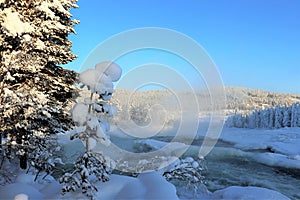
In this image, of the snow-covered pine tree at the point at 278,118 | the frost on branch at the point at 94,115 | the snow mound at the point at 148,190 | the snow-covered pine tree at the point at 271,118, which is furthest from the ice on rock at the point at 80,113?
the snow-covered pine tree at the point at 271,118

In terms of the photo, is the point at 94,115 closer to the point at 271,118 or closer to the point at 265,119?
the point at 271,118

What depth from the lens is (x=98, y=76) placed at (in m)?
6.66

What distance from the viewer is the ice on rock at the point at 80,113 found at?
662cm

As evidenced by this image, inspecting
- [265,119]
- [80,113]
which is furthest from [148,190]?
[265,119]

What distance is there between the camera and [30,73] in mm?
9844

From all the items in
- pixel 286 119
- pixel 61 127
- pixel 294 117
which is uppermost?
pixel 294 117

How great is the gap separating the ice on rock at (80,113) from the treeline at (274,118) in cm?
7161

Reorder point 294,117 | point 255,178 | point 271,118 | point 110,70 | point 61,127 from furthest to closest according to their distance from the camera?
point 271,118
point 294,117
point 255,178
point 61,127
point 110,70

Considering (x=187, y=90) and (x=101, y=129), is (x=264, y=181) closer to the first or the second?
(x=187, y=90)

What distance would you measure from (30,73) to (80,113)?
4533mm

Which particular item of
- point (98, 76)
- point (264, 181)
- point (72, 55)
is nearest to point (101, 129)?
point (98, 76)

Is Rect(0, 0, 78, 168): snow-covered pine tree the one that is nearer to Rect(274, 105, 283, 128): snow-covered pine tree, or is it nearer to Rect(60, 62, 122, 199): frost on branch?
Rect(60, 62, 122, 199): frost on branch

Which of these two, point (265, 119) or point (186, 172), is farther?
point (265, 119)

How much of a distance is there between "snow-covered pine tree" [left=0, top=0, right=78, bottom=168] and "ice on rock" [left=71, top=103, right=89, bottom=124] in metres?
2.31
